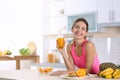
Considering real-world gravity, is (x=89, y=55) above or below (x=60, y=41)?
below

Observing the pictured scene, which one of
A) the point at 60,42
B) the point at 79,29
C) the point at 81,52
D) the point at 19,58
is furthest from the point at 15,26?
the point at 60,42

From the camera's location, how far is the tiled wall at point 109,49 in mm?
5016

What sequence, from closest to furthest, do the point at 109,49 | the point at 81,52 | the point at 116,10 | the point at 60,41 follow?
the point at 60,41
the point at 81,52
the point at 116,10
the point at 109,49

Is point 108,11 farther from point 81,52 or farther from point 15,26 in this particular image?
point 15,26

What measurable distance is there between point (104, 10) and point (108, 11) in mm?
85

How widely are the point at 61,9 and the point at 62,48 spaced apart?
3328 mm

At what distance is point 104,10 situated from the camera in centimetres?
479

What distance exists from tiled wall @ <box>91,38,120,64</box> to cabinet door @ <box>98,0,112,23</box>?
488mm

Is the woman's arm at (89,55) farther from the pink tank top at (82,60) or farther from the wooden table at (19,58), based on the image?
the wooden table at (19,58)

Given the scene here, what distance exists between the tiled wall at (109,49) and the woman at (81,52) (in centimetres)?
233

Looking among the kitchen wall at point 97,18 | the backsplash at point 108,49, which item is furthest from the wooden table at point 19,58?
the backsplash at point 108,49

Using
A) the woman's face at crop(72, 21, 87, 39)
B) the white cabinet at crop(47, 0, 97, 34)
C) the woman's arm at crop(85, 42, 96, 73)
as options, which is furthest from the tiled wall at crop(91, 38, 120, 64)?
the woman's face at crop(72, 21, 87, 39)

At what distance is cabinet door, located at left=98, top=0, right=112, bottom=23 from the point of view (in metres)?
4.73

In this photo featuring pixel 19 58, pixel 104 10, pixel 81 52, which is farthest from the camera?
pixel 19 58
